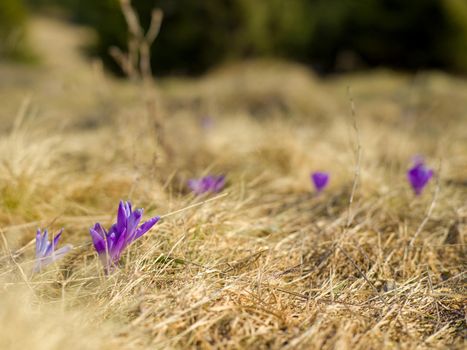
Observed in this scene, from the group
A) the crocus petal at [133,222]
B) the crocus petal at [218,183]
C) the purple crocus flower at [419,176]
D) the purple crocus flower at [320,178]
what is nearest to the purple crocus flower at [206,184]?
the crocus petal at [218,183]

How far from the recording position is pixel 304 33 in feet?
40.3

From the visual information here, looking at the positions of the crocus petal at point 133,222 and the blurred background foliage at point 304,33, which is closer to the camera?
the crocus petal at point 133,222

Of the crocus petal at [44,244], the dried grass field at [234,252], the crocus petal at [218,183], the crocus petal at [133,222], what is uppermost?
the crocus petal at [133,222]

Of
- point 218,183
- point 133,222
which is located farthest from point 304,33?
point 133,222

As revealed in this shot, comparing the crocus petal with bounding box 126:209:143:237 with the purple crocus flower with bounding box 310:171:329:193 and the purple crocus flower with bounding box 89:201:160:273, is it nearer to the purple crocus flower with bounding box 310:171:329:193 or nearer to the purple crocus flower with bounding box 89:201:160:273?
the purple crocus flower with bounding box 89:201:160:273

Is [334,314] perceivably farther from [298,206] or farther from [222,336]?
[298,206]

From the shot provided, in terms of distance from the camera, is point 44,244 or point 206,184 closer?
point 44,244

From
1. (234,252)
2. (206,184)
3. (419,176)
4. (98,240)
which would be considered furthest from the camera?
(419,176)

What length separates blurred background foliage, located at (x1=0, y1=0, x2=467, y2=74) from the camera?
445 inches

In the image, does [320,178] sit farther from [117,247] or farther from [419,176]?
[117,247]

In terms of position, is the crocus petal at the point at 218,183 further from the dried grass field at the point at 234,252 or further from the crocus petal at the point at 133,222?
the crocus petal at the point at 133,222

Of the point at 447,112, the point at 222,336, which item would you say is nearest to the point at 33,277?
the point at 222,336

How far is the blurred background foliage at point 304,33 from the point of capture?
37.1ft

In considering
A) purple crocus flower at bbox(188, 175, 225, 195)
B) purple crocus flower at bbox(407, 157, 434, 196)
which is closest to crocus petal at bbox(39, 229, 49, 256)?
purple crocus flower at bbox(188, 175, 225, 195)
